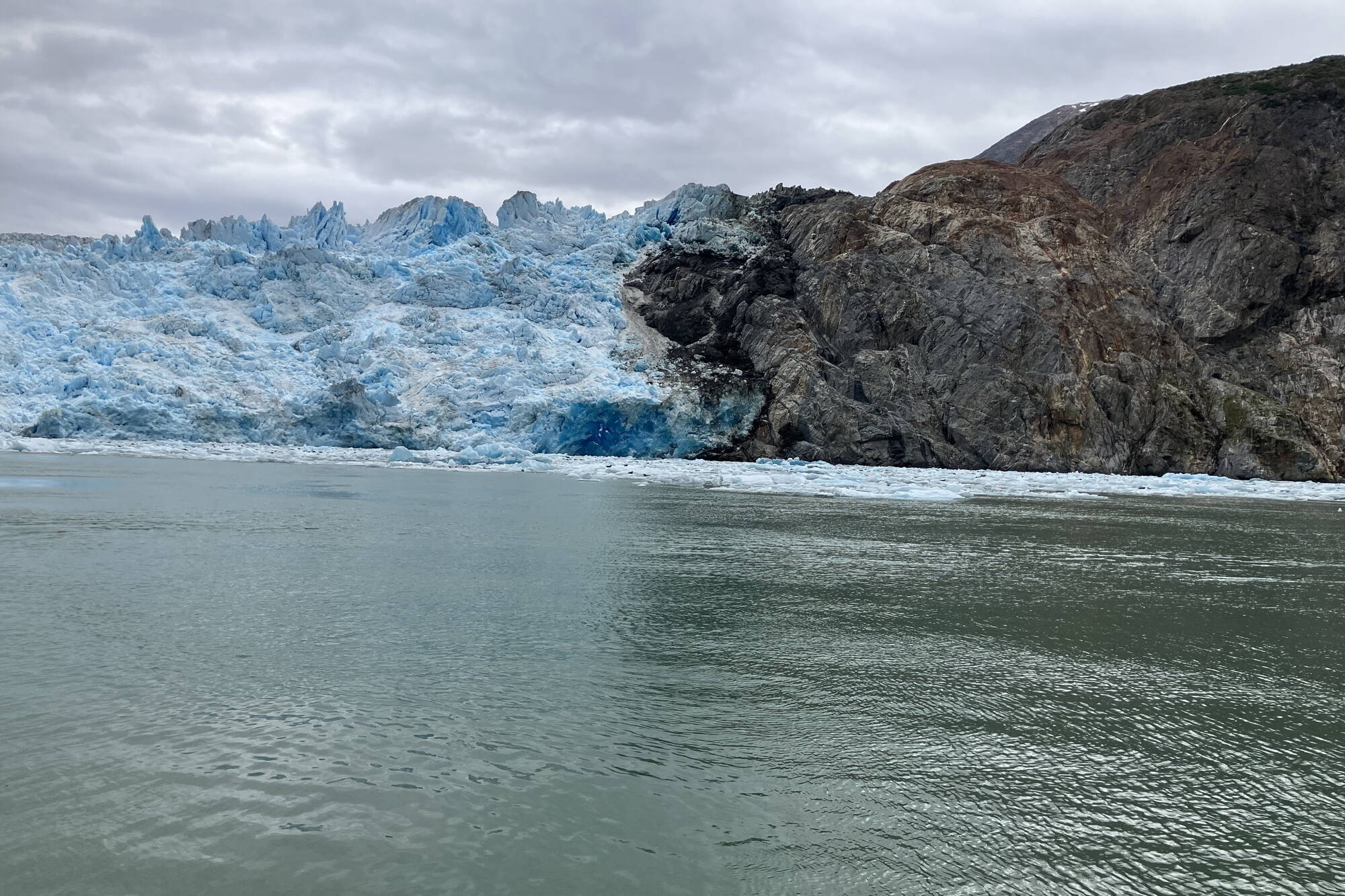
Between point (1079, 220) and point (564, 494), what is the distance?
142 ft

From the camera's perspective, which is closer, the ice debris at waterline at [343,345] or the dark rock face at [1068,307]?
the ice debris at waterline at [343,345]

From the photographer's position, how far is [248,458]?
99.3ft

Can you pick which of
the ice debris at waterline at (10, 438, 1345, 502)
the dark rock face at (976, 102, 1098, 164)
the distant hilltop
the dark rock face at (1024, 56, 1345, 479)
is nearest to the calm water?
the ice debris at waterline at (10, 438, 1345, 502)

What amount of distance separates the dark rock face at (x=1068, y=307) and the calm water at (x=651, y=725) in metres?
33.7

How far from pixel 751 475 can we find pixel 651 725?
73.1ft

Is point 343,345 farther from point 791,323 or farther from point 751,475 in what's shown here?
point 751,475

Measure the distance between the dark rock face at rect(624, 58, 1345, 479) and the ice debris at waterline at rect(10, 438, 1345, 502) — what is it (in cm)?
515

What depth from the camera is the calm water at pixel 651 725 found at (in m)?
2.90

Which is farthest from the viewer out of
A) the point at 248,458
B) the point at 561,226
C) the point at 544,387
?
the point at 561,226

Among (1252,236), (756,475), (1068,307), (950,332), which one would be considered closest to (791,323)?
(950,332)

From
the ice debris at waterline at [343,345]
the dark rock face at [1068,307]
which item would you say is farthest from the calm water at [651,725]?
the dark rock face at [1068,307]

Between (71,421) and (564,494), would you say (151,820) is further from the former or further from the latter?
(71,421)

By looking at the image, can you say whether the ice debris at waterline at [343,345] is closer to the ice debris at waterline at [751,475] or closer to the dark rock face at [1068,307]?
the ice debris at waterline at [751,475]

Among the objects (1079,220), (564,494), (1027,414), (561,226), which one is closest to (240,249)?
(561,226)
